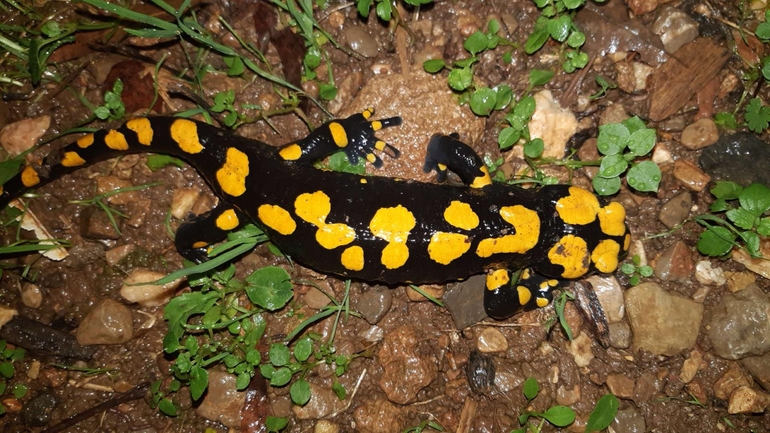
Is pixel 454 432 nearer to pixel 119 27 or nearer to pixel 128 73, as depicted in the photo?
pixel 128 73

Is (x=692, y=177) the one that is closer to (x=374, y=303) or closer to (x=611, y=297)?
(x=611, y=297)

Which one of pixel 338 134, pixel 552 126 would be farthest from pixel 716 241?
pixel 338 134

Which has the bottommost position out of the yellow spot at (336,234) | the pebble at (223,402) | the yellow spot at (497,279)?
the pebble at (223,402)

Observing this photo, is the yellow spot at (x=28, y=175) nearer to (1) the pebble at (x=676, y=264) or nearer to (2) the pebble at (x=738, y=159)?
(1) the pebble at (x=676, y=264)

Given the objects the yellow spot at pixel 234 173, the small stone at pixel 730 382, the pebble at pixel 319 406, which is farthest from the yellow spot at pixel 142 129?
the small stone at pixel 730 382

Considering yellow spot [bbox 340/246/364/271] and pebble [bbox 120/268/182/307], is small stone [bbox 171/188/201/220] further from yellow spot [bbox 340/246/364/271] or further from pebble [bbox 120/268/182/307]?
yellow spot [bbox 340/246/364/271]

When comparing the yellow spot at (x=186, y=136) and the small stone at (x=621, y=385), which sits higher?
the yellow spot at (x=186, y=136)
